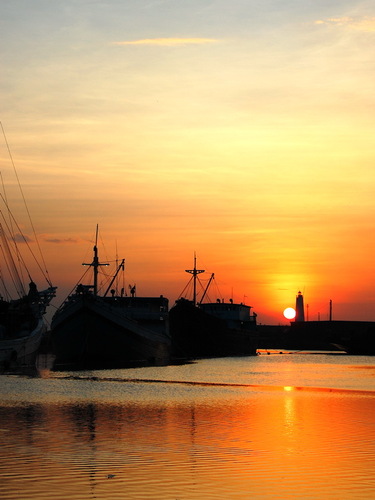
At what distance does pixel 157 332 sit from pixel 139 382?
170 ft

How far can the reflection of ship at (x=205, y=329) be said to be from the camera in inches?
6289

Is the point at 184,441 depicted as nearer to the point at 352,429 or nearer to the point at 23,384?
the point at 352,429

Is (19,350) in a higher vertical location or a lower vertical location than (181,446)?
higher

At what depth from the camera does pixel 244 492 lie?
20781 millimetres

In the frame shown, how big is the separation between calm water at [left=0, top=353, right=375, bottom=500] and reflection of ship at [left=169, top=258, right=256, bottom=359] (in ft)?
347

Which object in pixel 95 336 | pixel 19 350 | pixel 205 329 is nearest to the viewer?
pixel 19 350

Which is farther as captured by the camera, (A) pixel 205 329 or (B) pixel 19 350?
(A) pixel 205 329

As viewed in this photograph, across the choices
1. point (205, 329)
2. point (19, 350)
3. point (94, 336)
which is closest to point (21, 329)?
point (94, 336)

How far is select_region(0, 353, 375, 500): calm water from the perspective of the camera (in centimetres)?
2106

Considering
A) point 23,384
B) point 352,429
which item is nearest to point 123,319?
point 23,384

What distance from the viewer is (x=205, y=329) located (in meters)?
160

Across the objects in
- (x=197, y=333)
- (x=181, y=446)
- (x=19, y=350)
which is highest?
(x=197, y=333)

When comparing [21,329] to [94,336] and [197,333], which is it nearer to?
[94,336]

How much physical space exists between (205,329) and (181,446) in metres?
132
